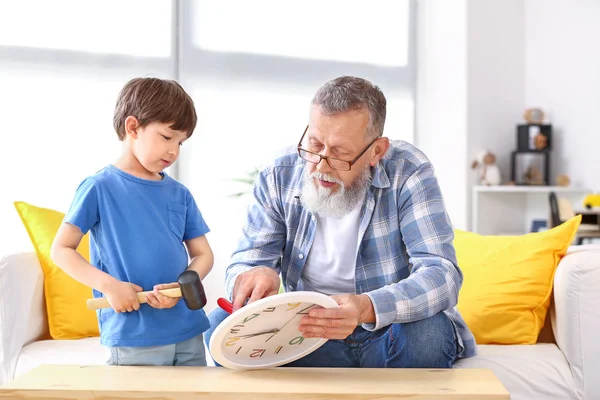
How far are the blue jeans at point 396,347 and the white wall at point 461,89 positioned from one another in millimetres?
3395

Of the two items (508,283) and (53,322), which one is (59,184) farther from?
(508,283)

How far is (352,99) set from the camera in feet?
6.35

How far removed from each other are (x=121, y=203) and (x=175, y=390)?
1.68ft

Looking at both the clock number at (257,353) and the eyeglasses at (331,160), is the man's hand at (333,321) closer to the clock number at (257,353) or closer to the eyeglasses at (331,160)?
the clock number at (257,353)

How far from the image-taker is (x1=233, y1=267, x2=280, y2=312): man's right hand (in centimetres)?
171

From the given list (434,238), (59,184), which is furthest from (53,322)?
(59,184)

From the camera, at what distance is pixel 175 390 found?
4.80ft

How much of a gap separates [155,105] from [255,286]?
1.62 feet

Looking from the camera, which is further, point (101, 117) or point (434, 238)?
point (101, 117)

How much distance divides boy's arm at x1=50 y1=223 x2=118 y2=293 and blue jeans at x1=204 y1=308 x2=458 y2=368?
44cm

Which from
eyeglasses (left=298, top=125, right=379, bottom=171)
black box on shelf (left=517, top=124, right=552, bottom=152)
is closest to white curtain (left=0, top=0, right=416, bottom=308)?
black box on shelf (left=517, top=124, right=552, bottom=152)

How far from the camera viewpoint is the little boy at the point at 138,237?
67.6 inches

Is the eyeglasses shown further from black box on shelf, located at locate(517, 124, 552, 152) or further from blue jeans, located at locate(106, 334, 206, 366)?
black box on shelf, located at locate(517, 124, 552, 152)

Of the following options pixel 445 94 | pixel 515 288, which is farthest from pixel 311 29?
pixel 515 288
